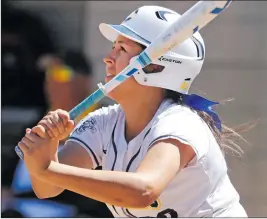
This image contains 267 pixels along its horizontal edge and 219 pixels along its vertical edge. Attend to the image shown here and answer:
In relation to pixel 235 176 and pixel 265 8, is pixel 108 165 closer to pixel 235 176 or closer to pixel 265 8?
pixel 235 176

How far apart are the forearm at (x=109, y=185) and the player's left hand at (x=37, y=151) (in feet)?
0.26

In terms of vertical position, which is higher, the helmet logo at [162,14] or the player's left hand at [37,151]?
the helmet logo at [162,14]

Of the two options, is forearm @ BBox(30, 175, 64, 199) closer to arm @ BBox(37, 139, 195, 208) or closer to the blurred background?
arm @ BBox(37, 139, 195, 208)

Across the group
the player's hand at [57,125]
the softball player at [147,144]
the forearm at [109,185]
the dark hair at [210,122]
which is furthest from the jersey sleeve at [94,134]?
the forearm at [109,185]

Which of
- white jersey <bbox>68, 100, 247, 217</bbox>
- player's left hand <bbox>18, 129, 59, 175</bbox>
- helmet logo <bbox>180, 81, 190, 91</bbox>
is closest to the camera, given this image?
player's left hand <bbox>18, 129, 59, 175</bbox>

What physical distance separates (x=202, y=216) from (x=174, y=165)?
0.38 m

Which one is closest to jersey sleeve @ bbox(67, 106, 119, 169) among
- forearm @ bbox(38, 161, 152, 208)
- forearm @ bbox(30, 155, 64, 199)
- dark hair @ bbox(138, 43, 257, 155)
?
forearm @ bbox(30, 155, 64, 199)

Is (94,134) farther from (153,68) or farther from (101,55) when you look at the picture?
(101,55)

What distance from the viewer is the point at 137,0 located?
7.66 m

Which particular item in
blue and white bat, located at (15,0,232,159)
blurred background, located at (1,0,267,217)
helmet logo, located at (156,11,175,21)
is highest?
helmet logo, located at (156,11,175,21)

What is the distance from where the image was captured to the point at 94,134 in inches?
134

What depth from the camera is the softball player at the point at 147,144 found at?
281 centimetres

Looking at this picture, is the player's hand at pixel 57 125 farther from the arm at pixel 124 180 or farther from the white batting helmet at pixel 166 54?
the white batting helmet at pixel 166 54

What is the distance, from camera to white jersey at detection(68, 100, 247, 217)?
300cm
